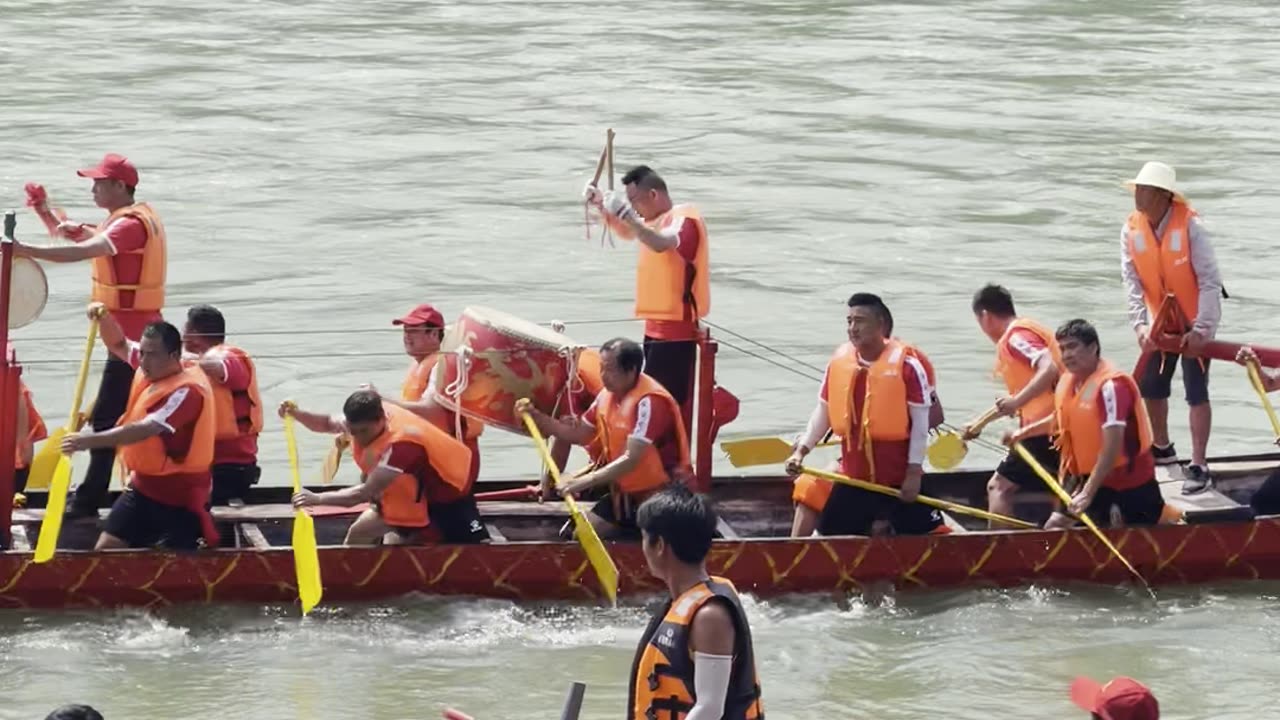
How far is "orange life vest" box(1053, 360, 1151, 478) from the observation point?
11.4 m

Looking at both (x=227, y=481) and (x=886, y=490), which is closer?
(x=886, y=490)

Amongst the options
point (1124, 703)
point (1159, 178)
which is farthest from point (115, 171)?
point (1124, 703)

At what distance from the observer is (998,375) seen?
40.2ft

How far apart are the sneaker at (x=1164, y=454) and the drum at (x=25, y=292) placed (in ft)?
18.4

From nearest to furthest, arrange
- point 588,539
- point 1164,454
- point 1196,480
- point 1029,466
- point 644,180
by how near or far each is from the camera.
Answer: point 588,539, point 1029,466, point 644,180, point 1196,480, point 1164,454

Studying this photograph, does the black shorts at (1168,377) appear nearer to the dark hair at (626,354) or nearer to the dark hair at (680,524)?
the dark hair at (626,354)

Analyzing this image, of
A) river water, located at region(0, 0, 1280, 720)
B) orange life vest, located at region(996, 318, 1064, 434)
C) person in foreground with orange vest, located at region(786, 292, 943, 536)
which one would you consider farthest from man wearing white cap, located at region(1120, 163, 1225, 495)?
person in foreground with orange vest, located at region(786, 292, 943, 536)

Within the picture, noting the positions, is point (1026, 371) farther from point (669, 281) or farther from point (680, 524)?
point (680, 524)

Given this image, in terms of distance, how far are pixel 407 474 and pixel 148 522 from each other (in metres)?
1.17

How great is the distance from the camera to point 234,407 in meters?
11.8

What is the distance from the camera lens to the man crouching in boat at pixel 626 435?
11195 millimetres

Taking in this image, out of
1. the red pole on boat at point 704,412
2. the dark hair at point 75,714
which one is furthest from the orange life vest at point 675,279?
the dark hair at point 75,714

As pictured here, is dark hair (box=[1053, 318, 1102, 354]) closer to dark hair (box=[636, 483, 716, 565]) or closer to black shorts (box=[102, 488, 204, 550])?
black shorts (box=[102, 488, 204, 550])

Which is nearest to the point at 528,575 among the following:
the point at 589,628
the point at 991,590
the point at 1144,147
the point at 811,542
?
the point at 589,628
